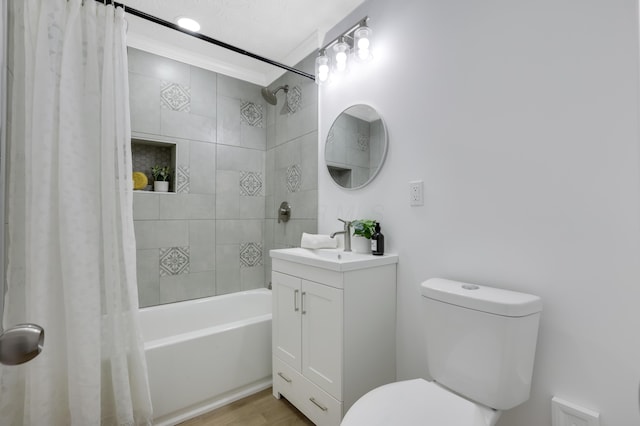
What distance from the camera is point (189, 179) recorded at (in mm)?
2559

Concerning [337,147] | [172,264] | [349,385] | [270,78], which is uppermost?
[270,78]

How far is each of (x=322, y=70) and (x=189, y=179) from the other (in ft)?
4.63

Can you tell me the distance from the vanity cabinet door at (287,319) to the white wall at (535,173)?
22.4 inches

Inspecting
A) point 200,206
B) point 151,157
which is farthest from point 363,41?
point 151,157

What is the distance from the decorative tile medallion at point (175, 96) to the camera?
243cm

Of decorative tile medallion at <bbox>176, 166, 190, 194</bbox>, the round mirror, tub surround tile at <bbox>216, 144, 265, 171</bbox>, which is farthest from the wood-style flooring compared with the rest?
tub surround tile at <bbox>216, 144, 265, 171</bbox>

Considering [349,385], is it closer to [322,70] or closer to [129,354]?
[129,354]

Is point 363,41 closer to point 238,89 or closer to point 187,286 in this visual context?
point 238,89

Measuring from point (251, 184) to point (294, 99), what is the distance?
888mm

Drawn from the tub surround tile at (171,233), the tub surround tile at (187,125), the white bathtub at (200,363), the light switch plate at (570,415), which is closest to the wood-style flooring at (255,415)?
the white bathtub at (200,363)

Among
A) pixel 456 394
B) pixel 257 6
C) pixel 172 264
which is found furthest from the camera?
pixel 172 264

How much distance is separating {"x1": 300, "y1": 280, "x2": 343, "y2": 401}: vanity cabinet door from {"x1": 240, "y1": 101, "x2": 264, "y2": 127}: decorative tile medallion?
1844 mm

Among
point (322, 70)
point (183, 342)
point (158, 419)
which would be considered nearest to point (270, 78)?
point (322, 70)

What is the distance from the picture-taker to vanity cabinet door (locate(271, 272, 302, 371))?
1.72 meters
